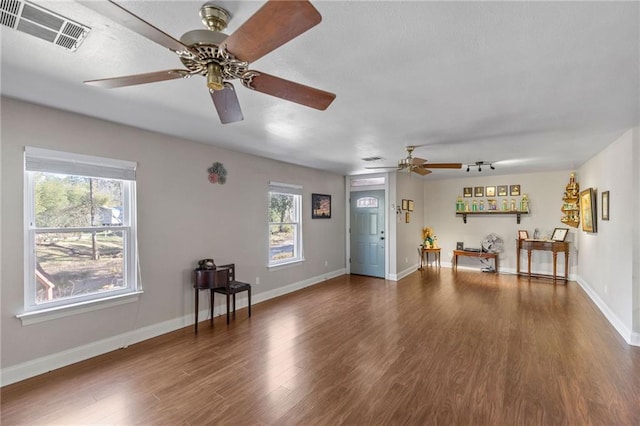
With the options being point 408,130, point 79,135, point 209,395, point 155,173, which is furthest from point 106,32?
point 408,130

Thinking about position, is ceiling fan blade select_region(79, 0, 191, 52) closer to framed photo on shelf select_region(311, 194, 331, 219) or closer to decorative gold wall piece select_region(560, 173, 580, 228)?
framed photo on shelf select_region(311, 194, 331, 219)

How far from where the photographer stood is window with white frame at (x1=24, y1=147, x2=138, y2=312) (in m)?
2.69

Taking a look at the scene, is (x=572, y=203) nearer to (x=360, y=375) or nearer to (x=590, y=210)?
(x=590, y=210)

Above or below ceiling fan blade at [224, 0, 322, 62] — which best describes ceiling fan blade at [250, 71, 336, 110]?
below

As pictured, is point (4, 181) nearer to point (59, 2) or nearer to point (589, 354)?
point (59, 2)

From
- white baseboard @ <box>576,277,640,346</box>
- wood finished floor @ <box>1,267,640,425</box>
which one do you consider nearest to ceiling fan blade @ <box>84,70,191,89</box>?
wood finished floor @ <box>1,267,640,425</box>

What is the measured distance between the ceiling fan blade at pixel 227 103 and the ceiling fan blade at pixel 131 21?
0.40 m

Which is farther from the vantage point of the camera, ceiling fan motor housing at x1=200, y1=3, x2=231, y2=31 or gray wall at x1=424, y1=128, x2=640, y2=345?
gray wall at x1=424, y1=128, x2=640, y2=345

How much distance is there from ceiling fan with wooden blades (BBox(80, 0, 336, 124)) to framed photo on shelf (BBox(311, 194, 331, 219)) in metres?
4.24

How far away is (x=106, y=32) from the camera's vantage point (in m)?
1.60

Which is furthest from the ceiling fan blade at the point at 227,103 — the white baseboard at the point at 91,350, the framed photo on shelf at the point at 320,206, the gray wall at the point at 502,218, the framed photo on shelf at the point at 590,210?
the gray wall at the point at 502,218

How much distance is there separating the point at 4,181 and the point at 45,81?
3.24 ft

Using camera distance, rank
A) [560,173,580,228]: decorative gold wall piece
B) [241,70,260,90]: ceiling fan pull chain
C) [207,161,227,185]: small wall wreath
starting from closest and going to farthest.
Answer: [241,70,260,90]: ceiling fan pull chain < [207,161,227,185]: small wall wreath < [560,173,580,228]: decorative gold wall piece

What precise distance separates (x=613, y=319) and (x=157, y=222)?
576 centimetres
